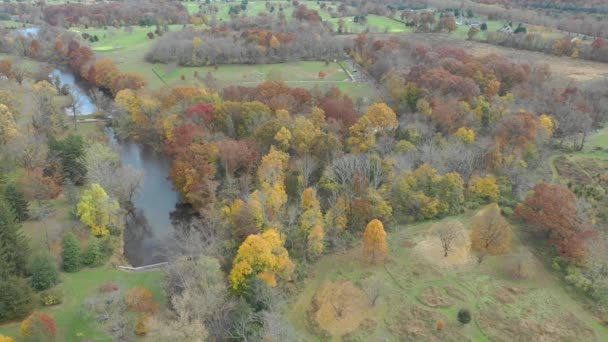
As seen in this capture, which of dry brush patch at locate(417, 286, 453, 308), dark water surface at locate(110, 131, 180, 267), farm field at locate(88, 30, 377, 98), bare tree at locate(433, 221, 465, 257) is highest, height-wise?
farm field at locate(88, 30, 377, 98)

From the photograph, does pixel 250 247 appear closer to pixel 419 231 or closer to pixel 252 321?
pixel 252 321

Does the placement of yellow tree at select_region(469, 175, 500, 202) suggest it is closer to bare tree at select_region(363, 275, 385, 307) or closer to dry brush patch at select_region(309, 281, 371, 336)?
bare tree at select_region(363, 275, 385, 307)

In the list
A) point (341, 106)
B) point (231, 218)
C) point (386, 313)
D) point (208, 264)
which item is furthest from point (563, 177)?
point (208, 264)

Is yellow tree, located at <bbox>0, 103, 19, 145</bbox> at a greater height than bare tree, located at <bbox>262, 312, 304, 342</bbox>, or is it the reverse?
yellow tree, located at <bbox>0, 103, 19, 145</bbox>

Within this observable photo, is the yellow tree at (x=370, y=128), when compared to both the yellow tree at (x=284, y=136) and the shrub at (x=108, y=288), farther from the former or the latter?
the shrub at (x=108, y=288)

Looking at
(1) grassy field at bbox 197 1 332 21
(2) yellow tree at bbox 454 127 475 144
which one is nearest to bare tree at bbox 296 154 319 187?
(2) yellow tree at bbox 454 127 475 144

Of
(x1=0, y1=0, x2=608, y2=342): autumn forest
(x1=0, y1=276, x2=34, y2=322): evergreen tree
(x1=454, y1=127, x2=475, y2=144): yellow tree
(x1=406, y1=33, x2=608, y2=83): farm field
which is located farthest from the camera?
(x1=406, y1=33, x2=608, y2=83): farm field
